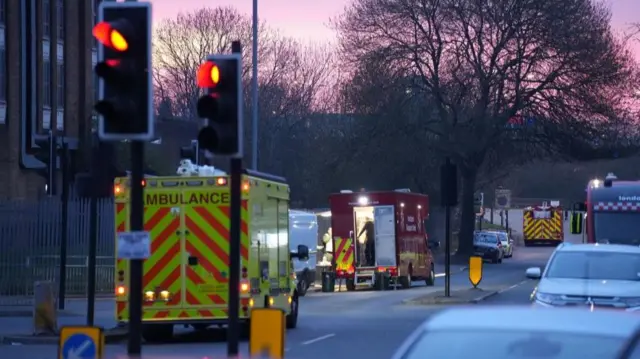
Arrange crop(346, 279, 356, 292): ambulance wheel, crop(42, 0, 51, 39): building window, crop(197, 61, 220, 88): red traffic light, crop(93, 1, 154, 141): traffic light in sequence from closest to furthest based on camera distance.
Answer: crop(93, 1, 154, 141): traffic light
crop(197, 61, 220, 88): red traffic light
crop(346, 279, 356, 292): ambulance wheel
crop(42, 0, 51, 39): building window

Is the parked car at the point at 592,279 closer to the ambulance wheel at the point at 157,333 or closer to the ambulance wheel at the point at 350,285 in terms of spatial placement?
the ambulance wheel at the point at 157,333

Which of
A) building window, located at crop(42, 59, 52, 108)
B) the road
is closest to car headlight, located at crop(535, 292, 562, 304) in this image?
the road

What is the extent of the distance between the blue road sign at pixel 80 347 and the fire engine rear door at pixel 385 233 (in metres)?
28.0

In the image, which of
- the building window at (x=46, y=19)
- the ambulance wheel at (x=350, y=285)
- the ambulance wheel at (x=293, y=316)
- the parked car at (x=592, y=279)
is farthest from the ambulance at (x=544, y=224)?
the parked car at (x=592, y=279)

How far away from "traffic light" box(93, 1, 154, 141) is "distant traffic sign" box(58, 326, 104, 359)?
222 cm

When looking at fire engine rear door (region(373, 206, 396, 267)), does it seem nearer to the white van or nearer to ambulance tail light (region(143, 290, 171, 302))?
the white van

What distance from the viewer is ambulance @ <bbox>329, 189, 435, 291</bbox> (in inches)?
1523

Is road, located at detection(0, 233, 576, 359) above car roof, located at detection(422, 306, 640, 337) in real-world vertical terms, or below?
below

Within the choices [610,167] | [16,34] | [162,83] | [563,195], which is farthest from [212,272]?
[563,195]

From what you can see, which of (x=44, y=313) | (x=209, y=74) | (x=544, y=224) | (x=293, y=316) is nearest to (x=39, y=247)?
(x=293, y=316)

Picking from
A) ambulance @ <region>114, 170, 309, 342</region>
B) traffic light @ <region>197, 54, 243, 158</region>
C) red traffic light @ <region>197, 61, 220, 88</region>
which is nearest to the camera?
traffic light @ <region>197, 54, 243, 158</region>

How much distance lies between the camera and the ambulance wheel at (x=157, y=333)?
20484 millimetres

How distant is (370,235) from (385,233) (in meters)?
0.76

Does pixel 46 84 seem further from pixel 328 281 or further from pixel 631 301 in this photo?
pixel 631 301
